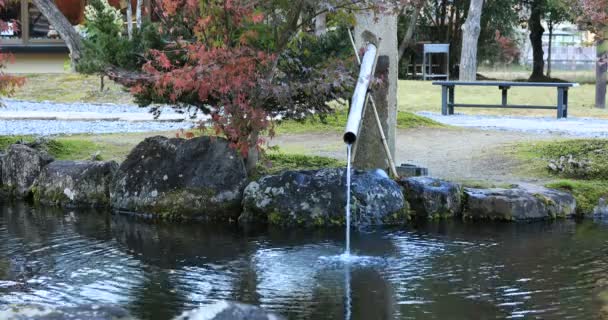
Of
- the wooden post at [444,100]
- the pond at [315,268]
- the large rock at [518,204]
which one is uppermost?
the wooden post at [444,100]

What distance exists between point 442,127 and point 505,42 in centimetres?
1906

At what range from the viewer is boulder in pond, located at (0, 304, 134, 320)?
4.00 meters

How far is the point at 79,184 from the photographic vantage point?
9.55 meters

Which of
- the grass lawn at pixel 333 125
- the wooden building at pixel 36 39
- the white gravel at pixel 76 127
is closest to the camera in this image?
the white gravel at pixel 76 127

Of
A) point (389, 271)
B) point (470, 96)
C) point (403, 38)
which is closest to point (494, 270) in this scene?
point (389, 271)

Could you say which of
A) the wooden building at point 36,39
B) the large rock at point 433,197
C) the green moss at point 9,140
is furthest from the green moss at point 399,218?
the wooden building at point 36,39

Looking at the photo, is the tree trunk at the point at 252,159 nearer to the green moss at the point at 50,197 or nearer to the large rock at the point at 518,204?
the green moss at the point at 50,197

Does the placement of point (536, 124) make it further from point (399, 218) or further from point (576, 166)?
point (399, 218)

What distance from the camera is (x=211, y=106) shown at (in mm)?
9875

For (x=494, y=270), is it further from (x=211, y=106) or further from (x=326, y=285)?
(x=211, y=106)

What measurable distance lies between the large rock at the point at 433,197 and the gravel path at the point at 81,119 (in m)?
5.14

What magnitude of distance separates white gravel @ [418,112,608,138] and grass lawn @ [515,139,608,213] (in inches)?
92.0

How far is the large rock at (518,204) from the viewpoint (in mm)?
8508

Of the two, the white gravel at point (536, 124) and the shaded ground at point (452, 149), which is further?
the white gravel at point (536, 124)
